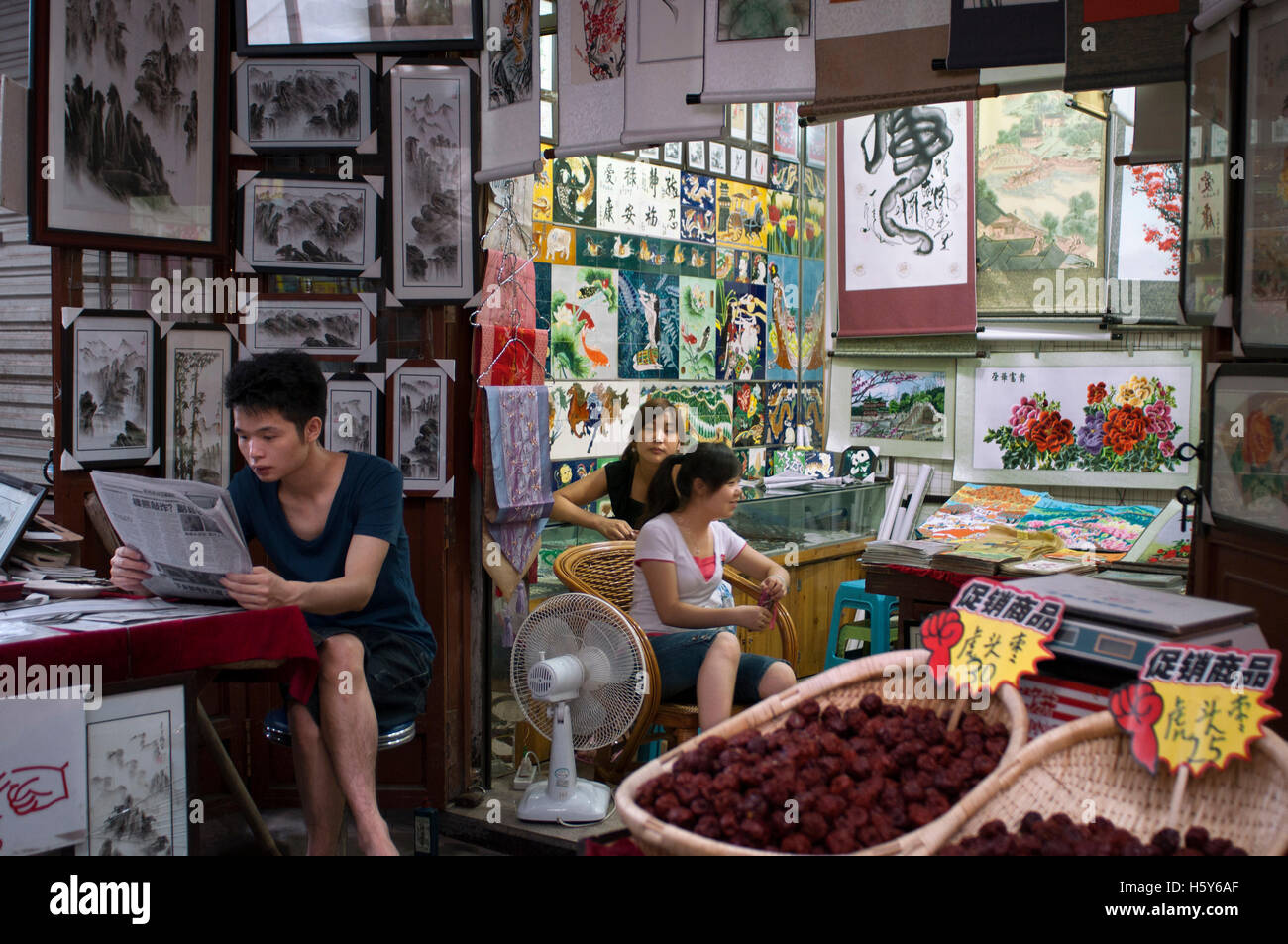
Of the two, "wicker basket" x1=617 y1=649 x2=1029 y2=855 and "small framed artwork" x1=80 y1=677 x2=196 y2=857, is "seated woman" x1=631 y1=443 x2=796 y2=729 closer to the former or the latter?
"wicker basket" x1=617 y1=649 x2=1029 y2=855

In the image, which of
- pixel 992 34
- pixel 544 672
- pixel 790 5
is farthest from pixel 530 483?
pixel 992 34

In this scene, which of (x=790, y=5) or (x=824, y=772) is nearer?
(x=824, y=772)

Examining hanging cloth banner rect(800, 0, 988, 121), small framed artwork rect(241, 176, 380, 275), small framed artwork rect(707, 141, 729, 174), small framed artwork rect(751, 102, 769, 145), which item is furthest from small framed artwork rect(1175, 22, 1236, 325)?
small framed artwork rect(751, 102, 769, 145)

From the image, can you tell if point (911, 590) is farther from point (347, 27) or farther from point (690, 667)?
point (347, 27)

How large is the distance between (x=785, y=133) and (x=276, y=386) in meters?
5.40

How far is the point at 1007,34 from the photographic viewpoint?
3.46 m

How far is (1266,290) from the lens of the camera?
121 inches

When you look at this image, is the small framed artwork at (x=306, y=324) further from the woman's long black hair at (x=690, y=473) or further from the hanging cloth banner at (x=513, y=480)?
the woman's long black hair at (x=690, y=473)

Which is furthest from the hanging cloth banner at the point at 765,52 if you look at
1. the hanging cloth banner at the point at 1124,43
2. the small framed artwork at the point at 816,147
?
the small framed artwork at the point at 816,147

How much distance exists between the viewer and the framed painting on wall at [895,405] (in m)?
7.42

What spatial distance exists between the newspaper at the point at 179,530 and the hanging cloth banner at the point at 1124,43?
9.20 feet
